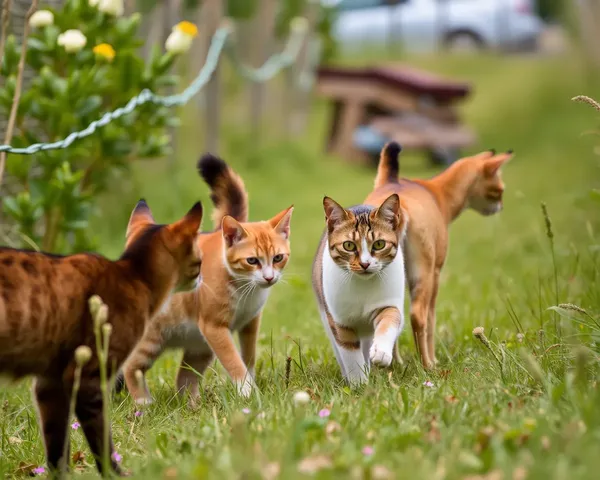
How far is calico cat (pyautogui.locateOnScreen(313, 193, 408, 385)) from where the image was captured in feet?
10.8

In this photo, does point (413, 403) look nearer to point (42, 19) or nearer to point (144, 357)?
point (144, 357)

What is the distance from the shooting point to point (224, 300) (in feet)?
11.6

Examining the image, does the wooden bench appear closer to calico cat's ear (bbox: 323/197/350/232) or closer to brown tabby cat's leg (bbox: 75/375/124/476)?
calico cat's ear (bbox: 323/197/350/232)

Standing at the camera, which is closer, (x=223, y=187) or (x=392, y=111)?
(x=223, y=187)

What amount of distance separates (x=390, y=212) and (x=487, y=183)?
0.90 meters

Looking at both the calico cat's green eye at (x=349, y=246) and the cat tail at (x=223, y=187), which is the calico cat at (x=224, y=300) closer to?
the cat tail at (x=223, y=187)

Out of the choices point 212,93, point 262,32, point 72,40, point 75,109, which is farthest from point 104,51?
point 262,32

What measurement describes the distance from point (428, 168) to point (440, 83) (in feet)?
4.22

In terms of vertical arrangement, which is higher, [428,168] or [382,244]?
[382,244]

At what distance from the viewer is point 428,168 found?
42.8 feet

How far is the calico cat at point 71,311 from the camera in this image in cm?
255

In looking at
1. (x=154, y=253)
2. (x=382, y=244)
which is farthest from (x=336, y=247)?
(x=154, y=253)

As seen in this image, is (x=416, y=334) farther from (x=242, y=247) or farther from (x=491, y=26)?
(x=491, y=26)

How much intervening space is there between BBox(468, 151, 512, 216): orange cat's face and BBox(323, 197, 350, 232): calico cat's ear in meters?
0.95
